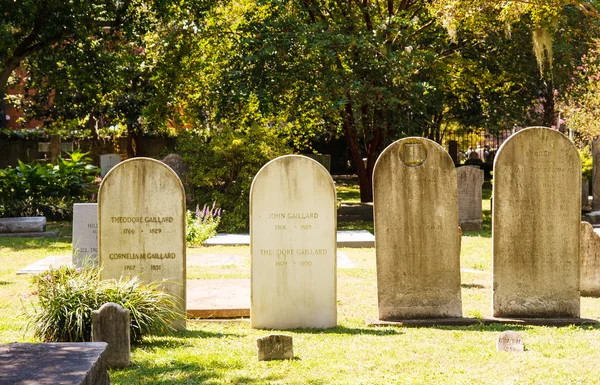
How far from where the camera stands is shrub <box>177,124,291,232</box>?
1927 cm

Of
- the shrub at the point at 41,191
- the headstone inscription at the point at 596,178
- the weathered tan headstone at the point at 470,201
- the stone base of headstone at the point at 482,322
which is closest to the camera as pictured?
the stone base of headstone at the point at 482,322

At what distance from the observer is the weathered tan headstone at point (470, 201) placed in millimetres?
18641

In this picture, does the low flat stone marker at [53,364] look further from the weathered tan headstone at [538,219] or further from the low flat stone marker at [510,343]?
the weathered tan headstone at [538,219]

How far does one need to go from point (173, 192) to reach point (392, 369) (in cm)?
282

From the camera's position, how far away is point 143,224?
320 inches

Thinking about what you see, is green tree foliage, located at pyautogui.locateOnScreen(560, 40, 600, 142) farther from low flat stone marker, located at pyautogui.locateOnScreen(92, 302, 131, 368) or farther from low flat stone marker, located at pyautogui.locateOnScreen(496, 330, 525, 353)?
low flat stone marker, located at pyautogui.locateOnScreen(92, 302, 131, 368)

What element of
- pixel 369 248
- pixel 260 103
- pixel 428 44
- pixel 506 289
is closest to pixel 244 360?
pixel 506 289

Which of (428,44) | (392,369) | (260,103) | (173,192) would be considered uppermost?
(428,44)

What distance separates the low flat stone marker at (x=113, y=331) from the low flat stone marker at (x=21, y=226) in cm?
1200

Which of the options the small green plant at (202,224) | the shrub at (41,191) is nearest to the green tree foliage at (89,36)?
the shrub at (41,191)

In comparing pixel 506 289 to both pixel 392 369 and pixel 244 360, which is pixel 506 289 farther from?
pixel 244 360

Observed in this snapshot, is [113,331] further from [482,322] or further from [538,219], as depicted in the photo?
[538,219]

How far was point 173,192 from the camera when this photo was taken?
26.6 ft

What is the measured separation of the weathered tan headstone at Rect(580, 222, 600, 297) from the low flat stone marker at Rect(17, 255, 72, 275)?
689 cm
